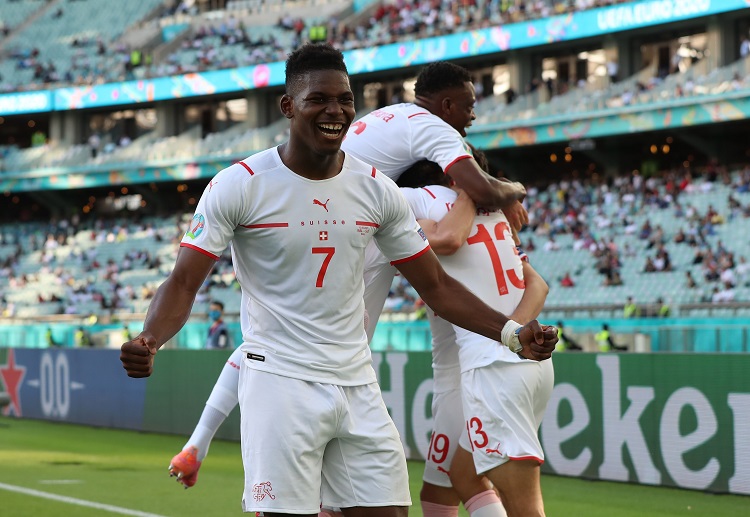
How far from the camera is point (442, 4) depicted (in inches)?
1604

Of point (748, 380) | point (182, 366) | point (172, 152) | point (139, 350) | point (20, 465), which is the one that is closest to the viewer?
point (139, 350)

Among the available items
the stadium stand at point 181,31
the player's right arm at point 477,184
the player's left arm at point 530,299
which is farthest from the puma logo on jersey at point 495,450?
the stadium stand at point 181,31

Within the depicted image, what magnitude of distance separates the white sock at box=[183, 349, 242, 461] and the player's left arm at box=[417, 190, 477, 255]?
117 cm

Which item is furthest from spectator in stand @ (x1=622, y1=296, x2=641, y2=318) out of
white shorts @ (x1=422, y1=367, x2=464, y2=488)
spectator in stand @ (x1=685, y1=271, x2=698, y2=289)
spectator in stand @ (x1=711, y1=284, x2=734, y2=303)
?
white shorts @ (x1=422, y1=367, x2=464, y2=488)

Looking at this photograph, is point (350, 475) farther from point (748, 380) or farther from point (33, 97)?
point (33, 97)

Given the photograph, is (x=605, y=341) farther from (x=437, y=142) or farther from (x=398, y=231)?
(x=398, y=231)

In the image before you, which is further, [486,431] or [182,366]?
[182,366]

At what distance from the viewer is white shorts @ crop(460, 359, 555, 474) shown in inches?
193

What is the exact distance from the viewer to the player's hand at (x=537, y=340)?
13.2ft

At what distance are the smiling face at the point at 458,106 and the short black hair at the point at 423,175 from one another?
0.20 meters

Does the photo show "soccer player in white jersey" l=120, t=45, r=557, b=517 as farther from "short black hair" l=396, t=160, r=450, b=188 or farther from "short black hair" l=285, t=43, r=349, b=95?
"short black hair" l=396, t=160, r=450, b=188

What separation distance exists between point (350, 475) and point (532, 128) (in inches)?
1303

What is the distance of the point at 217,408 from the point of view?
18.7 feet

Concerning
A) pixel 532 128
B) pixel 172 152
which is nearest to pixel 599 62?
pixel 532 128
